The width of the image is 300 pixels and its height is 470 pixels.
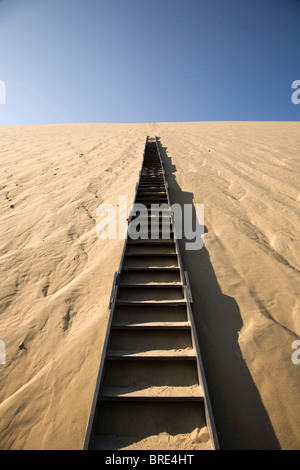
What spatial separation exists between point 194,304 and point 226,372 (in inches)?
31.0

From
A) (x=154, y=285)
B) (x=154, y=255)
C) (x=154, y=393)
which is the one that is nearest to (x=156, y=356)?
(x=154, y=393)

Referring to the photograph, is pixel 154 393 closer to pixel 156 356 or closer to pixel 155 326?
pixel 156 356

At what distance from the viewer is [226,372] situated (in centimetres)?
195

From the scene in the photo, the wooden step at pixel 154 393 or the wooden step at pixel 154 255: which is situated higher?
the wooden step at pixel 154 255

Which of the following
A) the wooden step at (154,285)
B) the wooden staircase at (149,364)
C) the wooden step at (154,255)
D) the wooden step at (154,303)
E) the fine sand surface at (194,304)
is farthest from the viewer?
the wooden step at (154,255)

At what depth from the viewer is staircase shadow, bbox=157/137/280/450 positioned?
162 centimetres

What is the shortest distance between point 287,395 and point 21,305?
3.12 m

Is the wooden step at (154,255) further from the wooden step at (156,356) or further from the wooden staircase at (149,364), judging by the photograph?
the wooden step at (156,356)

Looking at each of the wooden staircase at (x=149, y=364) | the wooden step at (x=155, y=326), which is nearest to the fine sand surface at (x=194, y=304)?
the wooden staircase at (x=149, y=364)

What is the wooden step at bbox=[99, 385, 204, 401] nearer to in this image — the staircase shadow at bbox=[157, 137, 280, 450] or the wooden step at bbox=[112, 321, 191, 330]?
the staircase shadow at bbox=[157, 137, 280, 450]

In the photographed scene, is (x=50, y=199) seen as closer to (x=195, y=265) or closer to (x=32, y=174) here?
(x=32, y=174)

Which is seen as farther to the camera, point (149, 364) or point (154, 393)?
point (149, 364)

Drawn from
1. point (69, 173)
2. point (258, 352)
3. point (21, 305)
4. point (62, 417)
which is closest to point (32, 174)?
point (69, 173)

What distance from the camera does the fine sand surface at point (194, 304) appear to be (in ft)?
5.60
